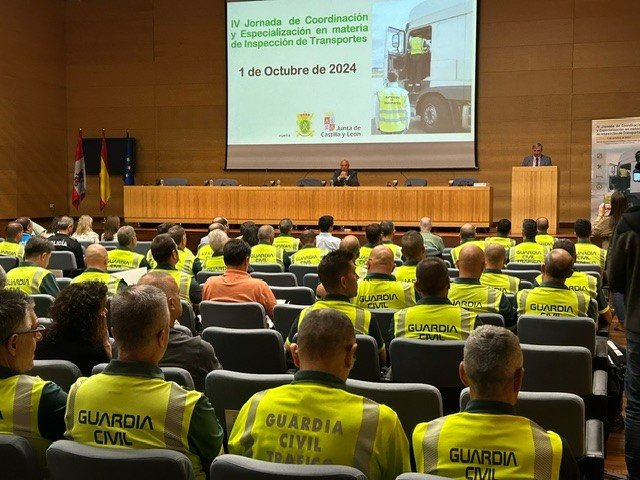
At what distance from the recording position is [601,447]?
10.4ft

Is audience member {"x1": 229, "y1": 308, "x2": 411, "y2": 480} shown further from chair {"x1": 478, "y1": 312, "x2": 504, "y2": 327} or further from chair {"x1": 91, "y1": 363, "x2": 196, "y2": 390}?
chair {"x1": 478, "y1": 312, "x2": 504, "y2": 327}

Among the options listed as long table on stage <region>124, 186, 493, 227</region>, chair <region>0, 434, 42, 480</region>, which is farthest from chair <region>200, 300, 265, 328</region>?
long table on stage <region>124, 186, 493, 227</region>

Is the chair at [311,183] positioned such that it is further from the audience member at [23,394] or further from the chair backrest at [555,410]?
the audience member at [23,394]

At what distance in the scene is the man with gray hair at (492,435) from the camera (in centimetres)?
214

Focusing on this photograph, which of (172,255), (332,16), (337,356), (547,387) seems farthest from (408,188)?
(337,356)

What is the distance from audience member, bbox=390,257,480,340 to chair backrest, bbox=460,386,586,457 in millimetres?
1302

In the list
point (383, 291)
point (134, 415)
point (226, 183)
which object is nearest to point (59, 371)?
point (134, 415)

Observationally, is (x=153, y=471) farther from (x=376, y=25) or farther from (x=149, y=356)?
(x=376, y=25)

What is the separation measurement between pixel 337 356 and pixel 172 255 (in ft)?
11.8

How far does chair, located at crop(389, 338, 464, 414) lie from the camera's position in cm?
369

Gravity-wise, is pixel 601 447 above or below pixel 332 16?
below

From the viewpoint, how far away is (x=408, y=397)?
290 centimetres

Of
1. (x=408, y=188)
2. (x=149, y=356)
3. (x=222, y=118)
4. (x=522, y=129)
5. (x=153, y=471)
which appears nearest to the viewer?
(x=153, y=471)

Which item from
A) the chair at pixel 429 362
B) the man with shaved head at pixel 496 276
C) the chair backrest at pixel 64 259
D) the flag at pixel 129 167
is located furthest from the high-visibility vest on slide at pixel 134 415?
the flag at pixel 129 167
